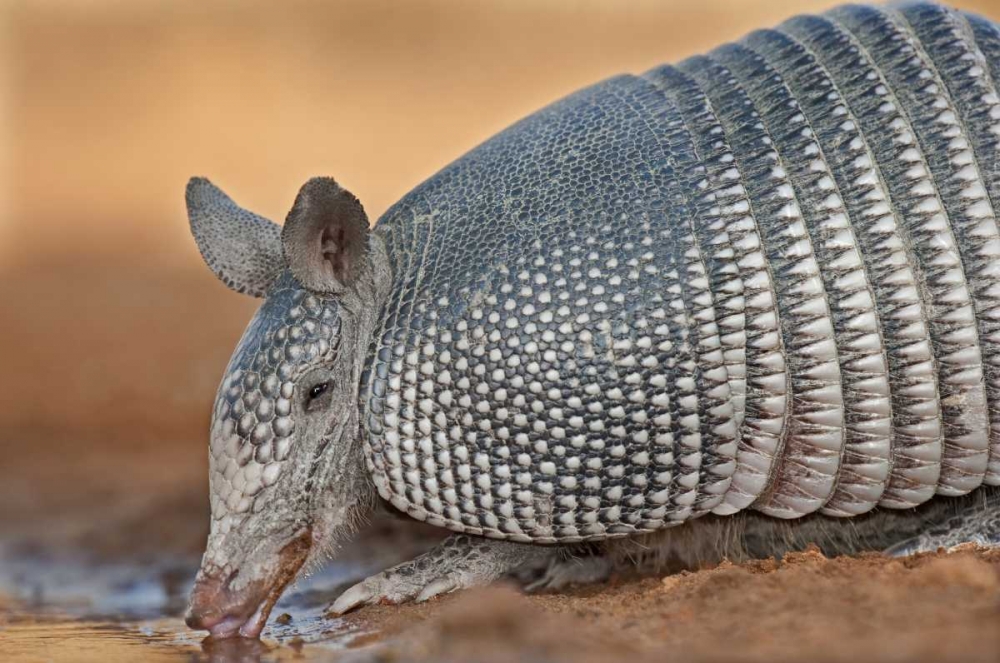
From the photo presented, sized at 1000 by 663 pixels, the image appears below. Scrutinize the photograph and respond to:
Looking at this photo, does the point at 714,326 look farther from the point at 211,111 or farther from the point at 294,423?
the point at 211,111

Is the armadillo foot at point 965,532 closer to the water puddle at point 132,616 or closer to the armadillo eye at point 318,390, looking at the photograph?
the water puddle at point 132,616

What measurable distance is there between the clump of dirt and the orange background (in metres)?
9.06

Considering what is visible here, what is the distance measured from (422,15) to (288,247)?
96.8 feet

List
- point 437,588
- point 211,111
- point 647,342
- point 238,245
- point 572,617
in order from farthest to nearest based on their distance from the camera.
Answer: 1. point 211,111
2. point 238,245
3. point 437,588
4. point 647,342
5. point 572,617

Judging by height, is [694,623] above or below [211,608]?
below

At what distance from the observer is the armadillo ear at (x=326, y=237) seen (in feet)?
16.4

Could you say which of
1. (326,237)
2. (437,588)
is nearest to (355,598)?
(437,588)

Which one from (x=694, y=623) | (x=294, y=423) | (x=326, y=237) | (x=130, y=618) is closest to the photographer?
(x=694, y=623)

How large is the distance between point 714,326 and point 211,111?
25077mm

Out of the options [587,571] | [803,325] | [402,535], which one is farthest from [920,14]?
[402,535]

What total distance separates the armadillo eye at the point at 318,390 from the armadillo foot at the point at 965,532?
2835 mm

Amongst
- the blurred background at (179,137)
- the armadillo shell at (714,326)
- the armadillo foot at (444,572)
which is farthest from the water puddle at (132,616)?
the blurred background at (179,137)

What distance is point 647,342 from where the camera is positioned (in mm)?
4863

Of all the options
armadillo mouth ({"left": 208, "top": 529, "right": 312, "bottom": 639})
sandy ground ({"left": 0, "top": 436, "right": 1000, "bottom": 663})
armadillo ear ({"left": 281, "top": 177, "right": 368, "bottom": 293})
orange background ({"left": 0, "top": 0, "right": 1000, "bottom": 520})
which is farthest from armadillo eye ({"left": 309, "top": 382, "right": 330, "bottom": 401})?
orange background ({"left": 0, "top": 0, "right": 1000, "bottom": 520})
